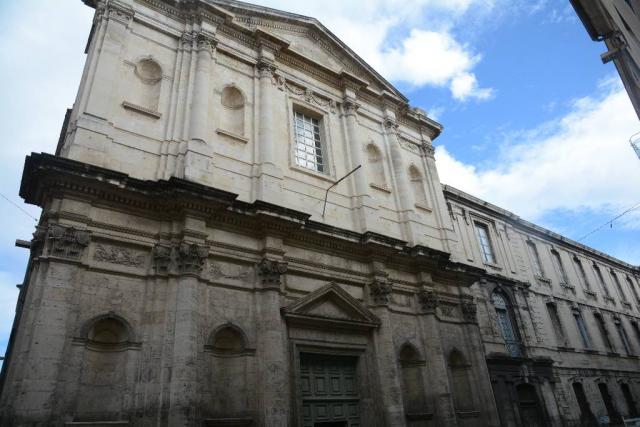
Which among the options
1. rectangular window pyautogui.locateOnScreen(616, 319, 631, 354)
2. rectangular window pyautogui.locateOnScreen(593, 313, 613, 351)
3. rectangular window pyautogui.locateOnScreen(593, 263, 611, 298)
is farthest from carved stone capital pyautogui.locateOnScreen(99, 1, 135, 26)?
rectangular window pyautogui.locateOnScreen(616, 319, 631, 354)

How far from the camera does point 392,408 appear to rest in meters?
10.1

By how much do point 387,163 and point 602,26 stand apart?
6525mm

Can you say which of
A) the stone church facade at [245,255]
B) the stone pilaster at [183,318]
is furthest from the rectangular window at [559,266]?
the stone pilaster at [183,318]

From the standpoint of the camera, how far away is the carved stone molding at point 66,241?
7.47m

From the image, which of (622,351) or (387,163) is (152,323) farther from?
(622,351)

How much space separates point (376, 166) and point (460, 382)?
6752 mm

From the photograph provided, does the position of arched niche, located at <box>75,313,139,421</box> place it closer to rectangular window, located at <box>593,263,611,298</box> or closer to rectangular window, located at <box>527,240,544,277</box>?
rectangular window, located at <box>527,240,544,277</box>

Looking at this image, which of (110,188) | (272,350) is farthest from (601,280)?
(110,188)

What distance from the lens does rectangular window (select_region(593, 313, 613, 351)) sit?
2212 cm

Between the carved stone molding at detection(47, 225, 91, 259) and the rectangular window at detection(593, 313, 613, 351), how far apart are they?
2335cm

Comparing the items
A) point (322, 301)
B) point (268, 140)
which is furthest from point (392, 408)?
point (268, 140)

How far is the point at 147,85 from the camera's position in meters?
10.6

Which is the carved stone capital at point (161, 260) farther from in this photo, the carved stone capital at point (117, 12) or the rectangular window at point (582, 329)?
the rectangular window at point (582, 329)

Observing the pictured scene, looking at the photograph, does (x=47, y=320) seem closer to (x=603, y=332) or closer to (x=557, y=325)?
(x=557, y=325)
